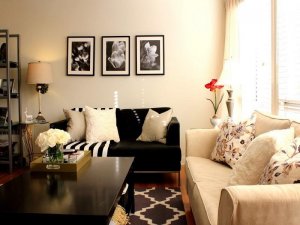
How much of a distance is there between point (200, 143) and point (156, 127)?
841 millimetres

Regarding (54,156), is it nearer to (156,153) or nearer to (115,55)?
(156,153)

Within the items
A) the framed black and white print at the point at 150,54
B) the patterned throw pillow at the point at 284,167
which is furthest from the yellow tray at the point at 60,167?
the framed black and white print at the point at 150,54

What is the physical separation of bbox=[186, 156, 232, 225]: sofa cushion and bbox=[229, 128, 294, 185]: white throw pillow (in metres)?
0.19

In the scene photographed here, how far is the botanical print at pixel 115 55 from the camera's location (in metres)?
4.35

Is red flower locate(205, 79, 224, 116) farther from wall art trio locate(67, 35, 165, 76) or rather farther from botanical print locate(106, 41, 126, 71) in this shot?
botanical print locate(106, 41, 126, 71)

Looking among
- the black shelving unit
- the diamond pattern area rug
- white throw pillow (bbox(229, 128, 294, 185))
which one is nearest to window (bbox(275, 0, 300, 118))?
white throw pillow (bbox(229, 128, 294, 185))

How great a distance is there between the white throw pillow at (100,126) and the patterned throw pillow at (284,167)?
98.0 inches

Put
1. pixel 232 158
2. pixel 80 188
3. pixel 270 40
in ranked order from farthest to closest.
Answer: pixel 270 40 < pixel 232 158 < pixel 80 188

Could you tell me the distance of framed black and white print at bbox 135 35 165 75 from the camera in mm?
4312

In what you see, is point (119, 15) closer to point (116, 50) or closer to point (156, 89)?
point (116, 50)

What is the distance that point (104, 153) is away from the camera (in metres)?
3.36

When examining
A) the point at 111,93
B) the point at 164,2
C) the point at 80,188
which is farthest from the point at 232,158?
the point at 164,2

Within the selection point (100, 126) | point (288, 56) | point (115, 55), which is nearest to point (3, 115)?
point (100, 126)

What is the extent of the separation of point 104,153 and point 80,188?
1.54 m
